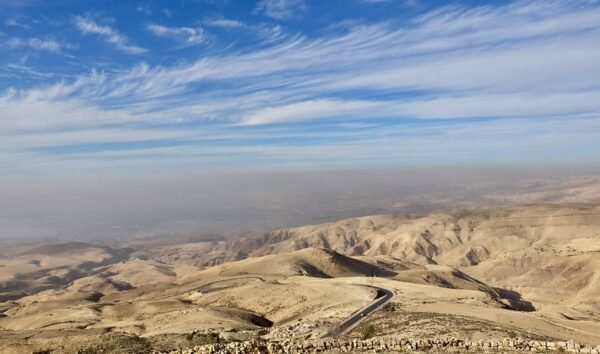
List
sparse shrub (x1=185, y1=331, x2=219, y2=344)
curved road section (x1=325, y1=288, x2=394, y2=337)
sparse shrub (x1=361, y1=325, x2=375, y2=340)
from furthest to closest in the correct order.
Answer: curved road section (x1=325, y1=288, x2=394, y2=337), sparse shrub (x1=185, y1=331, x2=219, y2=344), sparse shrub (x1=361, y1=325, x2=375, y2=340)

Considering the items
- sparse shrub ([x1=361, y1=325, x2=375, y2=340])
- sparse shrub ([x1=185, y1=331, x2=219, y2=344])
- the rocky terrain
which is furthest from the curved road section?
sparse shrub ([x1=185, y1=331, x2=219, y2=344])

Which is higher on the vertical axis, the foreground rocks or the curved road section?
the foreground rocks

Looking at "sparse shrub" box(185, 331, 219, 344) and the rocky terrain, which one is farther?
"sparse shrub" box(185, 331, 219, 344)

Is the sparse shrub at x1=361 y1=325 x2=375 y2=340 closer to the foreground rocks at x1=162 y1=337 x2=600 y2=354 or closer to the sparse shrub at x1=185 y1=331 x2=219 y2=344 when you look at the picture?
the foreground rocks at x1=162 y1=337 x2=600 y2=354

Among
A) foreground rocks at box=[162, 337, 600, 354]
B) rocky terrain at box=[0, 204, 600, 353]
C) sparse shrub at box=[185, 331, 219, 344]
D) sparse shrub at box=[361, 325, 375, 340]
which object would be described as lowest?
rocky terrain at box=[0, 204, 600, 353]

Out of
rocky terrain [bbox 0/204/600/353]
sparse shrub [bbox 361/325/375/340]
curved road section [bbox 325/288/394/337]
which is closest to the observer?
sparse shrub [bbox 361/325/375/340]

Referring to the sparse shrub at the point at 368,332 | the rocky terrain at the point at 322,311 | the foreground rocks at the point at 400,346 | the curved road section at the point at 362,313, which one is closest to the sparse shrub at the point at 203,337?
the rocky terrain at the point at 322,311

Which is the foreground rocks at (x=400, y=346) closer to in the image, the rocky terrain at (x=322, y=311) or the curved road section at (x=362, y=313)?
the rocky terrain at (x=322, y=311)
